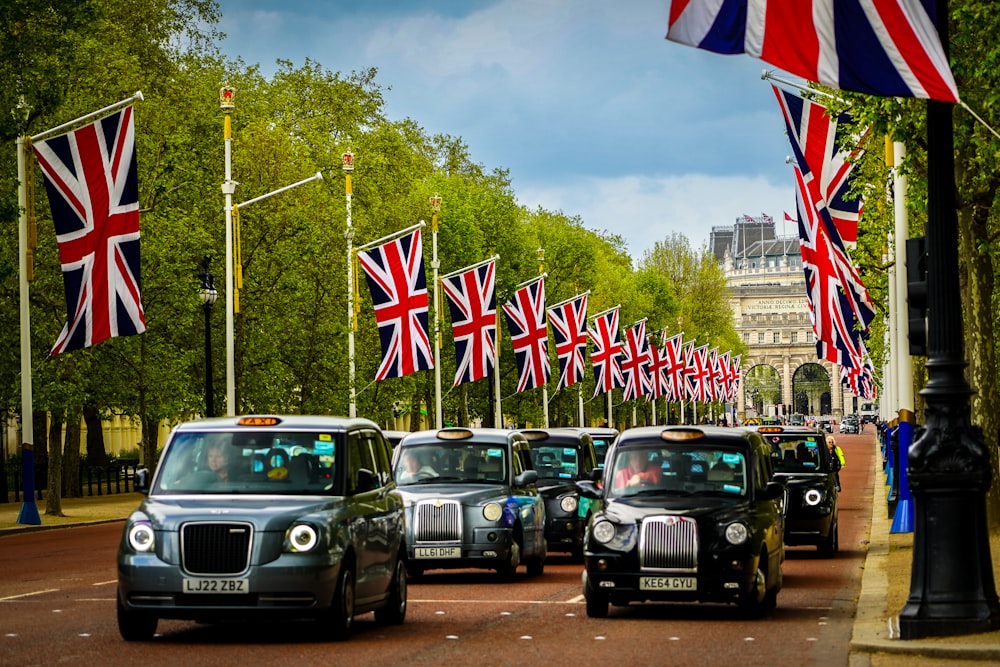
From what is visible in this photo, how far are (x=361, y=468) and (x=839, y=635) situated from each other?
4.30m

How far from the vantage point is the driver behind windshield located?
56.3 ft

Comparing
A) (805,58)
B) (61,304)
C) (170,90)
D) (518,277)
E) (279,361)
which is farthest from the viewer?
(518,277)

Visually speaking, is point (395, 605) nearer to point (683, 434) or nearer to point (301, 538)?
point (301, 538)

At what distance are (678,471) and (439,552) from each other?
387 cm

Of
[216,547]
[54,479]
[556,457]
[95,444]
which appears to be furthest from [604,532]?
[95,444]

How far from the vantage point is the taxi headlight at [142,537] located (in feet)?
43.8

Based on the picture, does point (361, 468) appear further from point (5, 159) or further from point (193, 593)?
point (5, 159)

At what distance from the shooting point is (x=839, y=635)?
14.5 metres

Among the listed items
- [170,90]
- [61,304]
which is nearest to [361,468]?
[61,304]

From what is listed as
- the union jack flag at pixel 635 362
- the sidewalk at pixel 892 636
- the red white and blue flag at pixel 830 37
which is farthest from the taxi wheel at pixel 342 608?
the union jack flag at pixel 635 362

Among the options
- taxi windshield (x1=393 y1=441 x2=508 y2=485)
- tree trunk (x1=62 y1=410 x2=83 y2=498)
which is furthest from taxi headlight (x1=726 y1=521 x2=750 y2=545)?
tree trunk (x1=62 y1=410 x2=83 y2=498)

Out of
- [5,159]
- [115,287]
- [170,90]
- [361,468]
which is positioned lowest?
[361,468]

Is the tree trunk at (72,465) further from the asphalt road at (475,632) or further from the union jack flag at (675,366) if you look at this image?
the union jack flag at (675,366)

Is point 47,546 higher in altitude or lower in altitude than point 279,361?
lower
